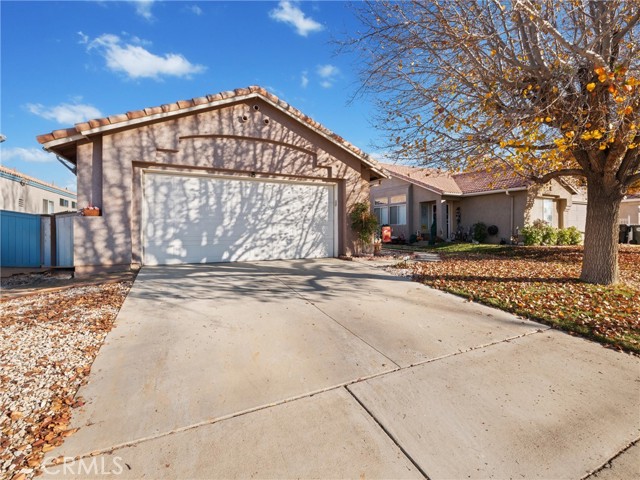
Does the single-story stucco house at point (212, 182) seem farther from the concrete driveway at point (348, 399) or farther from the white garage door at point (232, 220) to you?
the concrete driveway at point (348, 399)

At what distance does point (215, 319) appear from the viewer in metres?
4.14

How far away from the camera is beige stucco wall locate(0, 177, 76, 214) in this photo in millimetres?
15328

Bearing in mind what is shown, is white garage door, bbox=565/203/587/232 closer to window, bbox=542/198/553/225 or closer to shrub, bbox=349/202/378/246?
window, bbox=542/198/553/225

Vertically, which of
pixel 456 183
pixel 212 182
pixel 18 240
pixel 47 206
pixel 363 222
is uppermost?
pixel 456 183

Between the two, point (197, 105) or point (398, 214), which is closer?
point (197, 105)

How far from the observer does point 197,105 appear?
25.8 ft

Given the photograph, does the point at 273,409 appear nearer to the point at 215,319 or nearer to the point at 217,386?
the point at 217,386

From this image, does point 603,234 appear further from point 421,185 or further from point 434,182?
point 434,182

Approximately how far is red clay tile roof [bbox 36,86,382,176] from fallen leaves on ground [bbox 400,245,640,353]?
4.52 meters

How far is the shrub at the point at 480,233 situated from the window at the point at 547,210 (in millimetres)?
3285

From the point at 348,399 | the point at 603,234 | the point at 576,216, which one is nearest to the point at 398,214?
the point at 576,216

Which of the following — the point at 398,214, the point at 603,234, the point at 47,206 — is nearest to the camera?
the point at 603,234

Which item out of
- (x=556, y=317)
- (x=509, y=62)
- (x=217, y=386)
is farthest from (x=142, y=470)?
(x=509, y=62)

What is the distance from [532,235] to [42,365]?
17.2 metres
